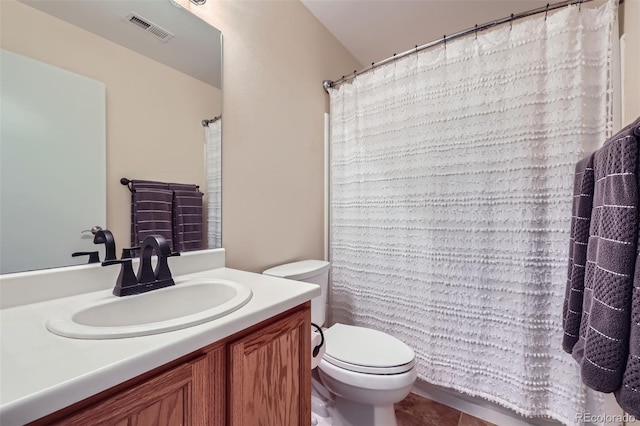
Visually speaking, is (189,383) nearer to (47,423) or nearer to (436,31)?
(47,423)

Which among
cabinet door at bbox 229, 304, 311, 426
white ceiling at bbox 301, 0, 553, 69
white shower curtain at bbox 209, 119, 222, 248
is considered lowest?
cabinet door at bbox 229, 304, 311, 426

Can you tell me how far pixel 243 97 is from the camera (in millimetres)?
1372

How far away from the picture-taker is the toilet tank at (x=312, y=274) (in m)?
1.40

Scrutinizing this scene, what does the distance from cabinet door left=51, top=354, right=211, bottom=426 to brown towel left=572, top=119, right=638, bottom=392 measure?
97 cm

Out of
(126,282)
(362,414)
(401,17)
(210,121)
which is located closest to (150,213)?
(126,282)

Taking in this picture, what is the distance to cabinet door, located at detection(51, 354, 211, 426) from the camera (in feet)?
1.54

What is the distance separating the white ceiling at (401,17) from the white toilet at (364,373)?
1.63 meters

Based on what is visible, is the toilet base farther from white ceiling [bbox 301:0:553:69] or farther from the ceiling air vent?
white ceiling [bbox 301:0:553:69]

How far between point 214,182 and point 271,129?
0.48 metres

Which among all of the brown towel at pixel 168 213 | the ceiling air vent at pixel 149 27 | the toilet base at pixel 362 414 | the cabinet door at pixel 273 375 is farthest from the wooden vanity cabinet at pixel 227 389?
the ceiling air vent at pixel 149 27

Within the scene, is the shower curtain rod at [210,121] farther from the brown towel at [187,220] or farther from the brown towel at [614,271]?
the brown towel at [614,271]

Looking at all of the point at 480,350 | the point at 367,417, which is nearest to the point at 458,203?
the point at 480,350

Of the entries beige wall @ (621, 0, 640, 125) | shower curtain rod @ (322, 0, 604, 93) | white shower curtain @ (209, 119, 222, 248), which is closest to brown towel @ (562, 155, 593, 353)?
beige wall @ (621, 0, 640, 125)

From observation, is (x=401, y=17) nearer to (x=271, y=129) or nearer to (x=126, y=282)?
(x=271, y=129)
